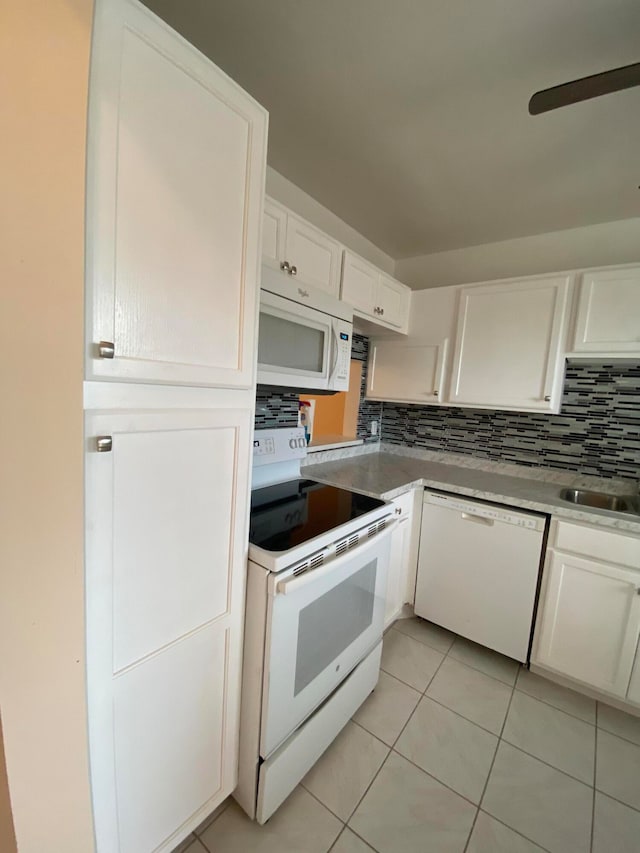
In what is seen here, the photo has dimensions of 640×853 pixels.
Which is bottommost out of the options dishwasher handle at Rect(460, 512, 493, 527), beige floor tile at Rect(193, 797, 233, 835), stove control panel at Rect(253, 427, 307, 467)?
beige floor tile at Rect(193, 797, 233, 835)

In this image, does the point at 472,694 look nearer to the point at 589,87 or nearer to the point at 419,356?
the point at 419,356

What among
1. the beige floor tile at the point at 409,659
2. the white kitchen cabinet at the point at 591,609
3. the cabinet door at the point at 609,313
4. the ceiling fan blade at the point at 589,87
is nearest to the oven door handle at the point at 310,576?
the beige floor tile at the point at 409,659

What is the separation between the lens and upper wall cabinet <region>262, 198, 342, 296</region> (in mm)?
1372

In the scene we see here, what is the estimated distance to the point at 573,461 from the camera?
6.91 ft

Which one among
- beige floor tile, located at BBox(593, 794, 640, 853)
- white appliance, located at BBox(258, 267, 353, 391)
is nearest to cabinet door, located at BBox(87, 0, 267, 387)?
white appliance, located at BBox(258, 267, 353, 391)

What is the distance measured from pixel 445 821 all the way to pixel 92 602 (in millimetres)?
1414

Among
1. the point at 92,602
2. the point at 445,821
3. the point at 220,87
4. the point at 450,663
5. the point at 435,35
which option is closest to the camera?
the point at 92,602

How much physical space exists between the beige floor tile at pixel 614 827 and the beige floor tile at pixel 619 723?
38cm

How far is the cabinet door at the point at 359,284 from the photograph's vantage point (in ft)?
5.92

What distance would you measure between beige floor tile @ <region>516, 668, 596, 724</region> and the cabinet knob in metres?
2.32

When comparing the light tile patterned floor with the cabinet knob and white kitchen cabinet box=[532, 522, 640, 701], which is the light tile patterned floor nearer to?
white kitchen cabinet box=[532, 522, 640, 701]

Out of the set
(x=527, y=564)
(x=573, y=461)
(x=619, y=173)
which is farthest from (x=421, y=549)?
(x=619, y=173)

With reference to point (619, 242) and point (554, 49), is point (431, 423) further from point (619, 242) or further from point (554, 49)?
point (554, 49)

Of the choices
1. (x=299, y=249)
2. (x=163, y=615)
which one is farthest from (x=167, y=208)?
(x=163, y=615)
